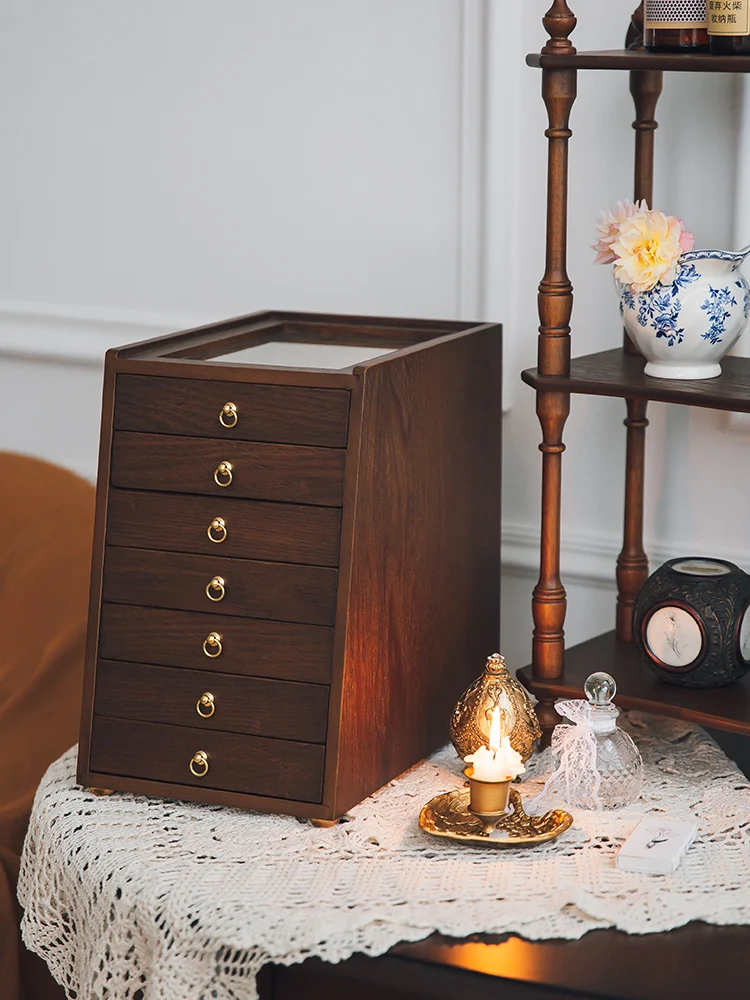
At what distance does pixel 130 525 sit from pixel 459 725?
40 cm

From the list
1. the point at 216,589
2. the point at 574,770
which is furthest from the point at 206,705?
the point at 574,770

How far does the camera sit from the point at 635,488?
164cm

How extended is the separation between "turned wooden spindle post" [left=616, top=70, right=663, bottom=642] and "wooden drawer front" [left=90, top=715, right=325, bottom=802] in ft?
1.64

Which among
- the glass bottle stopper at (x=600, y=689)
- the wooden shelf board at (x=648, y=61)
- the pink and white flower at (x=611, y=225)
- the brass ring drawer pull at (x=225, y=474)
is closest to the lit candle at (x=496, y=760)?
the glass bottle stopper at (x=600, y=689)

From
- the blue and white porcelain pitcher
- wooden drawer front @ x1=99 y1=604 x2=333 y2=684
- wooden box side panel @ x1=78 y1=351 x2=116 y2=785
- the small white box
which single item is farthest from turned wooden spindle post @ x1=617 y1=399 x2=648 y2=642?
wooden box side panel @ x1=78 y1=351 x2=116 y2=785

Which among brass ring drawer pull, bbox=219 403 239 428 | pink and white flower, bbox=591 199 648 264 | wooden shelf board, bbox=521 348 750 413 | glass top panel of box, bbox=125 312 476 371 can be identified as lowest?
brass ring drawer pull, bbox=219 403 239 428

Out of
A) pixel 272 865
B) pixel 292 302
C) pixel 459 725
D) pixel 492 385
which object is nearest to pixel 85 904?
pixel 272 865

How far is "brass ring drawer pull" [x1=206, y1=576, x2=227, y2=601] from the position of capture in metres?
1.33

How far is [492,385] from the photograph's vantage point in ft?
5.13

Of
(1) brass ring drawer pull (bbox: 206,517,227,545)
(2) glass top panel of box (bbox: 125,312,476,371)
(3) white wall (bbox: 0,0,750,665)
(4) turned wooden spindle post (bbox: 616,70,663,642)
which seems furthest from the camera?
(3) white wall (bbox: 0,0,750,665)

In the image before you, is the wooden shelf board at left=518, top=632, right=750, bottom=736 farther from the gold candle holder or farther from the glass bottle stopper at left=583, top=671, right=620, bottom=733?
the gold candle holder

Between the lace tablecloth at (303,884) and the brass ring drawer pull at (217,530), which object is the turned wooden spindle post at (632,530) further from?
the brass ring drawer pull at (217,530)

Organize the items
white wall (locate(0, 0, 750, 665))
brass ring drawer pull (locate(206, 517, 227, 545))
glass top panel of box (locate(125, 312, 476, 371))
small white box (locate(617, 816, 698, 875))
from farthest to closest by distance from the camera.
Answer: white wall (locate(0, 0, 750, 665)) < glass top panel of box (locate(125, 312, 476, 371)) < brass ring drawer pull (locate(206, 517, 227, 545)) < small white box (locate(617, 816, 698, 875))

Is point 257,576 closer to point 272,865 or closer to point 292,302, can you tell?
point 272,865
